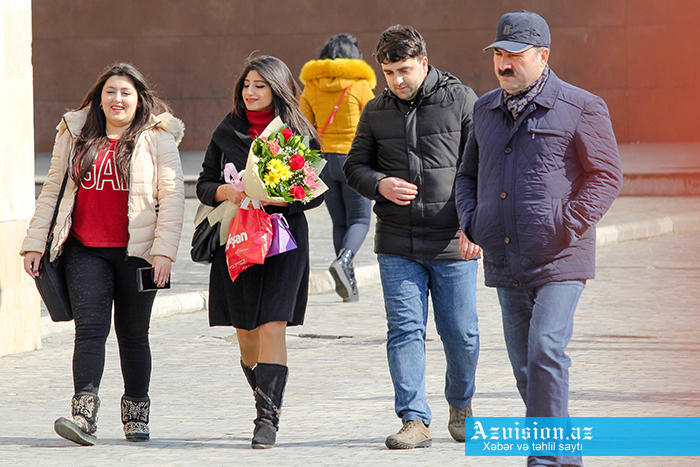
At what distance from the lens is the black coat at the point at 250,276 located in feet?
21.1

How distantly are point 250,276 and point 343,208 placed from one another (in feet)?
16.4

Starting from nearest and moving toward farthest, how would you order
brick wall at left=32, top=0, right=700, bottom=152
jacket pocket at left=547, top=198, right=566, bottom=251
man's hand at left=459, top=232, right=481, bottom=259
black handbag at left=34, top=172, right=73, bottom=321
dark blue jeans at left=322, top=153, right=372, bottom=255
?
jacket pocket at left=547, top=198, right=566, bottom=251 < man's hand at left=459, top=232, right=481, bottom=259 < black handbag at left=34, top=172, right=73, bottom=321 < dark blue jeans at left=322, top=153, right=372, bottom=255 < brick wall at left=32, top=0, right=700, bottom=152

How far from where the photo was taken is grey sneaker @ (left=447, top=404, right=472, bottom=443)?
20.7ft

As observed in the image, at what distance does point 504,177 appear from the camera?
18.1 ft

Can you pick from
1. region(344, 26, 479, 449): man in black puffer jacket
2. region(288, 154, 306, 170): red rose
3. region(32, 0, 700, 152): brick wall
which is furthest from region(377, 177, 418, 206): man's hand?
→ region(32, 0, 700, 152): brick wall

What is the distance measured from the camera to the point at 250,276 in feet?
21.1

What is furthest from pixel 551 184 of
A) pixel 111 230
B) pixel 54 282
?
pixel 54 282

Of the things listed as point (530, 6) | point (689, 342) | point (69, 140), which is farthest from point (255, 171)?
point (530, 6)

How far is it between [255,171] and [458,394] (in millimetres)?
1333

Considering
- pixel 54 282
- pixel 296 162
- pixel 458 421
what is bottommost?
pixel 458 421

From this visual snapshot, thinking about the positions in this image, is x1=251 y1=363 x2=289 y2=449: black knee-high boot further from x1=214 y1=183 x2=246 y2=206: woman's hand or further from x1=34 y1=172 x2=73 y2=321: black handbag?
x1=34 y1=172 x2=73 y2=321: black handbag

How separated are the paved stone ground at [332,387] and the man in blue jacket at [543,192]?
27.9 inches

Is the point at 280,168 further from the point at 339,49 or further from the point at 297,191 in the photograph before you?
the point at 339,49

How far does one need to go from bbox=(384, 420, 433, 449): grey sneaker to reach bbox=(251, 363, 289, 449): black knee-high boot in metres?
0.51
